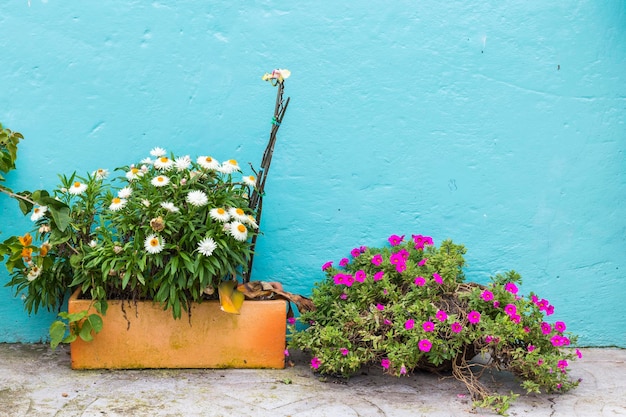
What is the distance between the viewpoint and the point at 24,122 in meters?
3.70

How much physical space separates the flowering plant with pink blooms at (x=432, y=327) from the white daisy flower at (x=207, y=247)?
614mm

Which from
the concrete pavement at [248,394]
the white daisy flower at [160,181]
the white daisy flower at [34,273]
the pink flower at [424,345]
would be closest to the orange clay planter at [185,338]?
the concrete pavement at [248,394]

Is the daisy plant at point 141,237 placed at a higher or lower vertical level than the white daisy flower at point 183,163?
lower

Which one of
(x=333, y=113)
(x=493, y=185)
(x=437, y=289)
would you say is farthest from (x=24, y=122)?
(x=493, y=185)

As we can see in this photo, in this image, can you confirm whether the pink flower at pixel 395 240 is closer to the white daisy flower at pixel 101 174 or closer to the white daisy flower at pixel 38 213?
the white daisy flower at pixel 101 174

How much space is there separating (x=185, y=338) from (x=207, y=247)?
1.69 ft

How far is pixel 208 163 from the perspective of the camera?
350cm

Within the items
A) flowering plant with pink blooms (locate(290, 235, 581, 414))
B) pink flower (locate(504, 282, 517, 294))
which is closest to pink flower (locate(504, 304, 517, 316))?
flowering plant with pink blooms (locate(290, 235, 581, 414))

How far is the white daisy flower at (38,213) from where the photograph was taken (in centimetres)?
347

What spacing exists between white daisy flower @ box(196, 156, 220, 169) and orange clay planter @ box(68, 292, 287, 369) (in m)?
0.65

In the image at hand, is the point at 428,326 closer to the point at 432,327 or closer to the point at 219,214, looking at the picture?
the point at 432,327

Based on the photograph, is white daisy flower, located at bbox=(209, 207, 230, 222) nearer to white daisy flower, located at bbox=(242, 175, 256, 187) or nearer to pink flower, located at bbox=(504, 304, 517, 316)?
white daisy flower, located at bbox=(242, 175, 256, 187)

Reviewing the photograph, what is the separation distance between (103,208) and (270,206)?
86cm

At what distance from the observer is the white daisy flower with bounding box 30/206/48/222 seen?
137 inches
